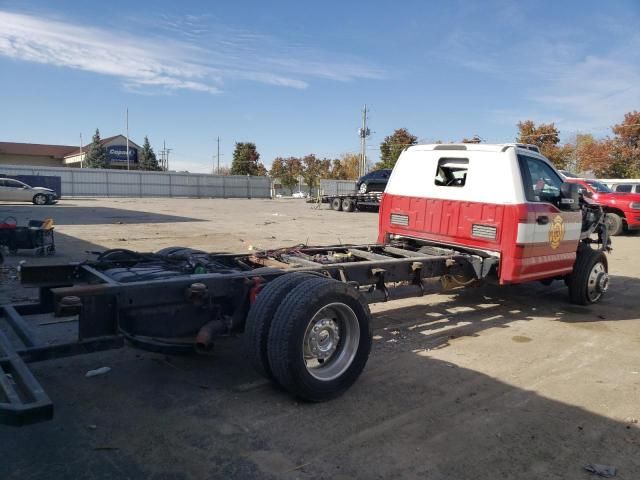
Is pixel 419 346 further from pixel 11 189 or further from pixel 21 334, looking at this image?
pixel 11 189

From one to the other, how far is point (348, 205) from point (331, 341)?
26333mm

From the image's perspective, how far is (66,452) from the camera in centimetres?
317

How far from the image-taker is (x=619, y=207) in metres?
18.8

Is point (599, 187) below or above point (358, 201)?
above

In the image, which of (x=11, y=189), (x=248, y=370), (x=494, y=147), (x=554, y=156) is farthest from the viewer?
(x=554, y=156)

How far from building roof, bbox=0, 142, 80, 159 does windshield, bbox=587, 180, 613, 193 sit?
3256 inches

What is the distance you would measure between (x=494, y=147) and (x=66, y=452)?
17.6 ft

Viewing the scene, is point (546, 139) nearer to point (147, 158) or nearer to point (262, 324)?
point (262, 324)

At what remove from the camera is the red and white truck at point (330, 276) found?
3.62 m

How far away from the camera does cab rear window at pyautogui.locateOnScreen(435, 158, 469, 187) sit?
22.2ft

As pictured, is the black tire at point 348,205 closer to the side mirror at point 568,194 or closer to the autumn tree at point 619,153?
the side mirror at point 568,194

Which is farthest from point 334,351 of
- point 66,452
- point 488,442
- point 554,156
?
point 554,156

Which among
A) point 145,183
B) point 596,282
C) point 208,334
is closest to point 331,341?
point 208,334

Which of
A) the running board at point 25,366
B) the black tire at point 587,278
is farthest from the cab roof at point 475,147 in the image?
the running board at point 25,366
